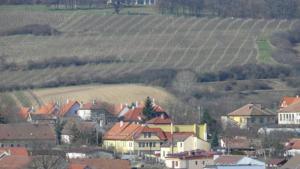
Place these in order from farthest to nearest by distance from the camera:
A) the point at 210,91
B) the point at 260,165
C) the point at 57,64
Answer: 1. the point at 57,64
2. the point at 210,91
3. the point at 260,165

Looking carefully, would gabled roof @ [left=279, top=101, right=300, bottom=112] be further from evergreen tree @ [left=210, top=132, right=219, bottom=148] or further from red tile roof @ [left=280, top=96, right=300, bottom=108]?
evergreen tree @ [left=210, top=132, right=219, bottom=148]

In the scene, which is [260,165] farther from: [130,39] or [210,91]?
[130,39]

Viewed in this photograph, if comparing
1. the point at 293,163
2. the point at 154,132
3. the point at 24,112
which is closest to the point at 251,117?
the point at 154,132

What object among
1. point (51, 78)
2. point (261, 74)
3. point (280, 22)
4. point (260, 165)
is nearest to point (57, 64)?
point (51, 78)

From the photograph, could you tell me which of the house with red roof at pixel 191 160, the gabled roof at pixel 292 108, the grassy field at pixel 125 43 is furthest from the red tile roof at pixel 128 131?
the grassy field at pixel 125 43

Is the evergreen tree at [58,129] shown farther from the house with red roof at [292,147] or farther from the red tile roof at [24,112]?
the house with red roof at [292,147]

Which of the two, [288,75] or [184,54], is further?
[184,54]

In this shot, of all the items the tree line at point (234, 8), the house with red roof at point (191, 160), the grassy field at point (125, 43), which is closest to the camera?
the house with red roof at point (191, 160)
